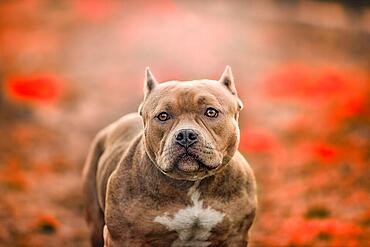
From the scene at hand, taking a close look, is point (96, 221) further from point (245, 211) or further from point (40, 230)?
point (40, 230)

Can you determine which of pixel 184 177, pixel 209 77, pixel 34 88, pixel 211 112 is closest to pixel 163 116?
pixel 211 112

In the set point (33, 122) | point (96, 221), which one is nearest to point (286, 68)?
point (33, 122)

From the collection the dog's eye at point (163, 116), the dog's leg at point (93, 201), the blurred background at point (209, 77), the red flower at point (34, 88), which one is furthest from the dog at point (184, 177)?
the red flower at point (34, 88)

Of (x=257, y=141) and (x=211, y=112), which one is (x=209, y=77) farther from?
(x=211, y=112)

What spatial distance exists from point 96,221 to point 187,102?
180 centimetres

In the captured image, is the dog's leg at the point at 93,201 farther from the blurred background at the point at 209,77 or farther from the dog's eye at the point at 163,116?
the blurred background at the point at 209,77

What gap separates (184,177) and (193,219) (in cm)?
35

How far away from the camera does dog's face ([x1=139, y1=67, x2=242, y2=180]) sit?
5555 mm

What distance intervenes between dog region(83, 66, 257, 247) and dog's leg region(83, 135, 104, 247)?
0.78m

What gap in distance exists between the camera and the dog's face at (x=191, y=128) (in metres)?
5.55

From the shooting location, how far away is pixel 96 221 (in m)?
7.06

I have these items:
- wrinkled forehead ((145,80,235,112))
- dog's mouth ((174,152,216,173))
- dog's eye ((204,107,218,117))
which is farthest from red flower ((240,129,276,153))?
dog's mouth ((174,152,216,173))

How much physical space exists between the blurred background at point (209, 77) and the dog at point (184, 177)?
3.08 m

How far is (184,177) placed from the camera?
227 inches
